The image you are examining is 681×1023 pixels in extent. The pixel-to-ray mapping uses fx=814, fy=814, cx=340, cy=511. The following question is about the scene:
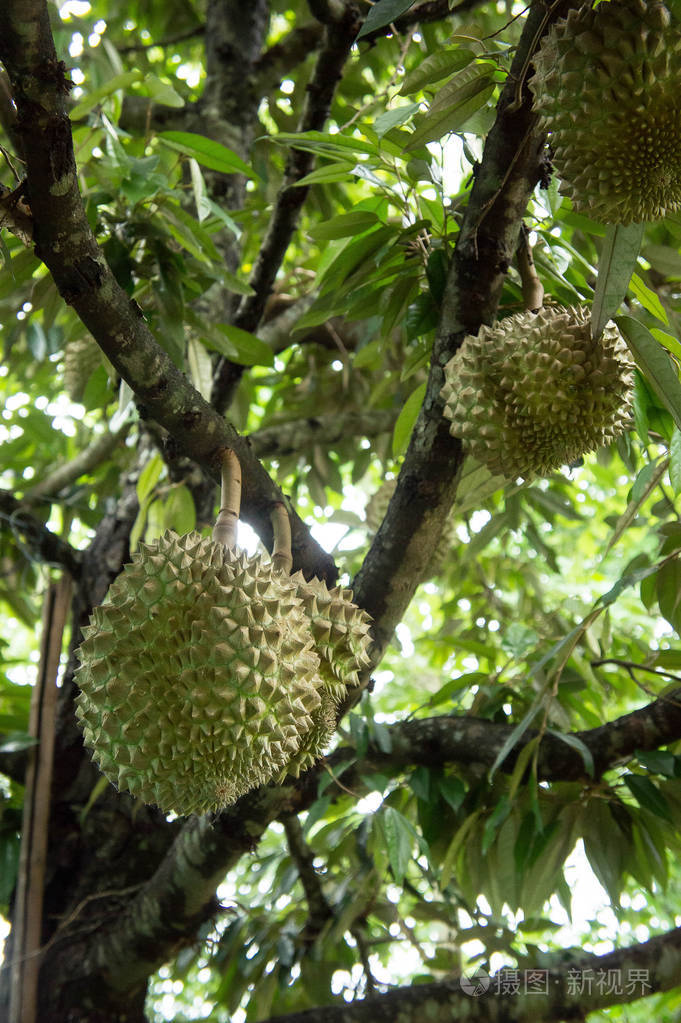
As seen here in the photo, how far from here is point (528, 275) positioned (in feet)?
5.42

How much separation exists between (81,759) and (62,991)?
26.6 inches

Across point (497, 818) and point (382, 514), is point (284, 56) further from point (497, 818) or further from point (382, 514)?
point (497, 818)

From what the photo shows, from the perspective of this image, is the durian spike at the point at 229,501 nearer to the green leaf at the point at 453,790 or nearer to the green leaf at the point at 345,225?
the green leaf at the point at 345,225

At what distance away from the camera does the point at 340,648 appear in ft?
4.80

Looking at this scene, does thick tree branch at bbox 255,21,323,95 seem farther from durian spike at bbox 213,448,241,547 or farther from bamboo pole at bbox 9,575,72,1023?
durian spike at bbox 213,448,241,547

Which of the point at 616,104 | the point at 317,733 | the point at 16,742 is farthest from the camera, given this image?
the point at 16,742

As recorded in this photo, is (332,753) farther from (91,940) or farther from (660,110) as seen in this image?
(660,110)

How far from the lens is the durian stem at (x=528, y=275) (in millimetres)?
1624

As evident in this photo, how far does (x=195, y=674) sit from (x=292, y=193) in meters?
1.43

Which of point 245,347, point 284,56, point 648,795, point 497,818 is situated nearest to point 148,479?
point 245,347

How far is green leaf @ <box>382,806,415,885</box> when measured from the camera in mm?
1846

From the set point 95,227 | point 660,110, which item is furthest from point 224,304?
point 660,110

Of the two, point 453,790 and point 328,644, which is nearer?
point 328,644

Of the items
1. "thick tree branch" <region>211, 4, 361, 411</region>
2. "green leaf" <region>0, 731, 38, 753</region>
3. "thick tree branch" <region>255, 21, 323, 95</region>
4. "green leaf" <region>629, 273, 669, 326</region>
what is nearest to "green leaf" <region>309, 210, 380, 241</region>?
"thick tree branch" <region>211, 4, 361, 411</region>
